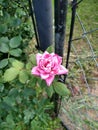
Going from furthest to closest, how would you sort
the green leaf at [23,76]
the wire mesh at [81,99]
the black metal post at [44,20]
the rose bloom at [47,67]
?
the wire mesh at [81,99], the black metal post at [44,20], the green leaf at [23,76], the rose bloom at [47,67]

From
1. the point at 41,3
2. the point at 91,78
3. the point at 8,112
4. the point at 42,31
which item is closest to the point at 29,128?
the point at 8,112

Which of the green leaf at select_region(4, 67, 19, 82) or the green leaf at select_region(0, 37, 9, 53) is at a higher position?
the green leaf at select_region(0, 37, 9, 53)

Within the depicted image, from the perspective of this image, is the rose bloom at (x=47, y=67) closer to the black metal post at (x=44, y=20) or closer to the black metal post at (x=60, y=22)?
the black metal post at (x=60, y=22)

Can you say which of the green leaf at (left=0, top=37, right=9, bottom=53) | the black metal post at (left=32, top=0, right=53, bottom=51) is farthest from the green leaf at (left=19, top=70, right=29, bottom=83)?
the black metal post at (left=32, top=0, right=53, bottom=51)

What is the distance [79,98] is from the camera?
1641 mm

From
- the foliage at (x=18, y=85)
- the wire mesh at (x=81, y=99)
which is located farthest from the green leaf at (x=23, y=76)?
the wire mesh at (x=81, y=99)

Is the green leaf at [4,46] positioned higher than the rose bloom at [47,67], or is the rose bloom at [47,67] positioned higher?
the green leaf at [4,46]

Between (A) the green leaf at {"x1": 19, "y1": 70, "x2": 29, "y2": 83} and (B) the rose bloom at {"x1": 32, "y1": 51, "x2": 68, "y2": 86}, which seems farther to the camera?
(A) the green leaf at {"x1": 19, "y1": 70, "x2": 29, "y2": 83}

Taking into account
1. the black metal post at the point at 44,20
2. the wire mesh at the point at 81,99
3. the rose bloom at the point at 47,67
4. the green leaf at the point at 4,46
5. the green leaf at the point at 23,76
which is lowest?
the wire mesh at the point at 81,99

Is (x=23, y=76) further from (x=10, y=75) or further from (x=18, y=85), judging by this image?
(x=18, y=85)

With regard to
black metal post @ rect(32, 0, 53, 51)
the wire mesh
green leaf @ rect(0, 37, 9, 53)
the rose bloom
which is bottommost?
the wire mesh

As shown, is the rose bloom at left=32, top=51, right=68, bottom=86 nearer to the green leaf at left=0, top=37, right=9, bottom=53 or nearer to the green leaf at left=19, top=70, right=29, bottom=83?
the green leaf at left=19, top=70, right=29, bottom=83

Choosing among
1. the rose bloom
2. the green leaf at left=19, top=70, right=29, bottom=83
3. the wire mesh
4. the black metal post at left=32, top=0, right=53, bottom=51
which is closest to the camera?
the rose bloom

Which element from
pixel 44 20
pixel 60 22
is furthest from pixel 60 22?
pixel 44 20
